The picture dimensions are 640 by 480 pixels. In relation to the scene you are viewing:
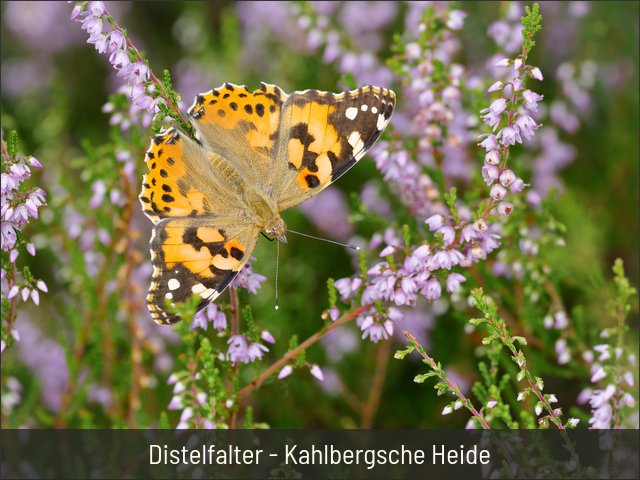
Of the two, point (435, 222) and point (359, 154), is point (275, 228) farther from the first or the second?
point (435, 222)

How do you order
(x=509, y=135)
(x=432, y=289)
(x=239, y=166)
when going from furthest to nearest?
1. (x=239, y=166)
2. (x=432, y=289)
3. (x=509, y=135)

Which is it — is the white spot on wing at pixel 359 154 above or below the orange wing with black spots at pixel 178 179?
above

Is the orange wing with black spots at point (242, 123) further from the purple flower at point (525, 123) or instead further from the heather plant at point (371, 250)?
the purple flower at point (525, 123)

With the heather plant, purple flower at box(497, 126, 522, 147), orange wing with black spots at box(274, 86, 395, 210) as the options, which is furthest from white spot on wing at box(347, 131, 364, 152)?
purple flower at box(497, 126, 522, 147)

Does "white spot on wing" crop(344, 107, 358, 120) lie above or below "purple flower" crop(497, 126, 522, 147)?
above

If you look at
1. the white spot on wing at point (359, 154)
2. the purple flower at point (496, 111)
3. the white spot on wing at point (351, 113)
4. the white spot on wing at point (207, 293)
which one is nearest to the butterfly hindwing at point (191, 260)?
the white spot on wing at point (207, 293)

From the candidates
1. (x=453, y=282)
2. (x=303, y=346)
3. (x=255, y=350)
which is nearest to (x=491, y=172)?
(x=453, y=282)

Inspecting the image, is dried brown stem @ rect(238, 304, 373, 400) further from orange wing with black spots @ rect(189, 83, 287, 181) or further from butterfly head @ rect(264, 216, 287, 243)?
orange wing with black spots @ rect(189, 83, 287, 181)
